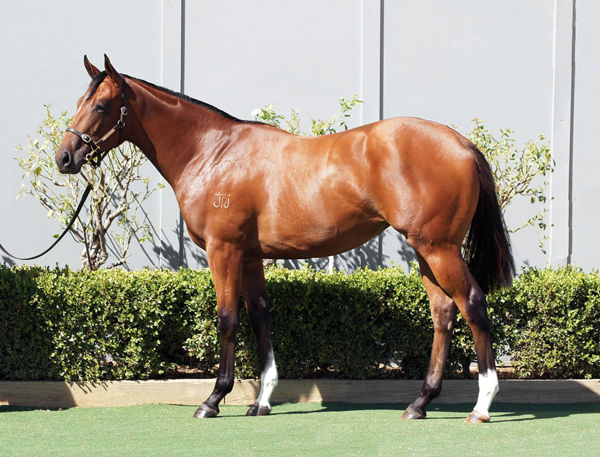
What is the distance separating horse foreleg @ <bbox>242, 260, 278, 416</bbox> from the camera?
563cm

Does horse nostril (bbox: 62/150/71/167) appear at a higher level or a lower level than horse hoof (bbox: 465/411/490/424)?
higher

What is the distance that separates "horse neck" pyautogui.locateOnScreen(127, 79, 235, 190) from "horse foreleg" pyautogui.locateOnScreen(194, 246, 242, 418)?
0.77m

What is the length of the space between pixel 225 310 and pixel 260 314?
1.24 ft

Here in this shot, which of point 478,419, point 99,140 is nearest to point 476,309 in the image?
point 478,419

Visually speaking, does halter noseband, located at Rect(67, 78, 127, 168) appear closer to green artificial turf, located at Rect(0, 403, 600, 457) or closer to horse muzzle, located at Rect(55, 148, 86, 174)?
horse muzzle, located at Rect(55, 148, 86, 174)

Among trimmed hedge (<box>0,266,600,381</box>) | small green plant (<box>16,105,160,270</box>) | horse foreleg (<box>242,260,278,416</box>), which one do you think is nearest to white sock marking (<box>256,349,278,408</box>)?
horse foreleg (<box>242,260,278,416</box>)

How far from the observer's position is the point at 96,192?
25.8 feet

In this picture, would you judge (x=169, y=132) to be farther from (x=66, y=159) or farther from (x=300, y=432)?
(x=300, y=432)

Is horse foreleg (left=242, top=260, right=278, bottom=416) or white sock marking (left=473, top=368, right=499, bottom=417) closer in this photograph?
white sock marking (left=473, top=368, right=499, bottom=417)

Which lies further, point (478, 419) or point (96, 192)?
point (96, 192)

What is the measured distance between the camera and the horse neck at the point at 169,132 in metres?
5.61

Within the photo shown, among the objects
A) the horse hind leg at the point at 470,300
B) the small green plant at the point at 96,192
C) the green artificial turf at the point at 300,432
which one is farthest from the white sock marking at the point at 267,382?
the small green plant at the point at 96,192

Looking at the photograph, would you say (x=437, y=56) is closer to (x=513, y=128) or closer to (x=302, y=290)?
(x=513, y=128)

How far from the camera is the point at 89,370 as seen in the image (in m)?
5.98
